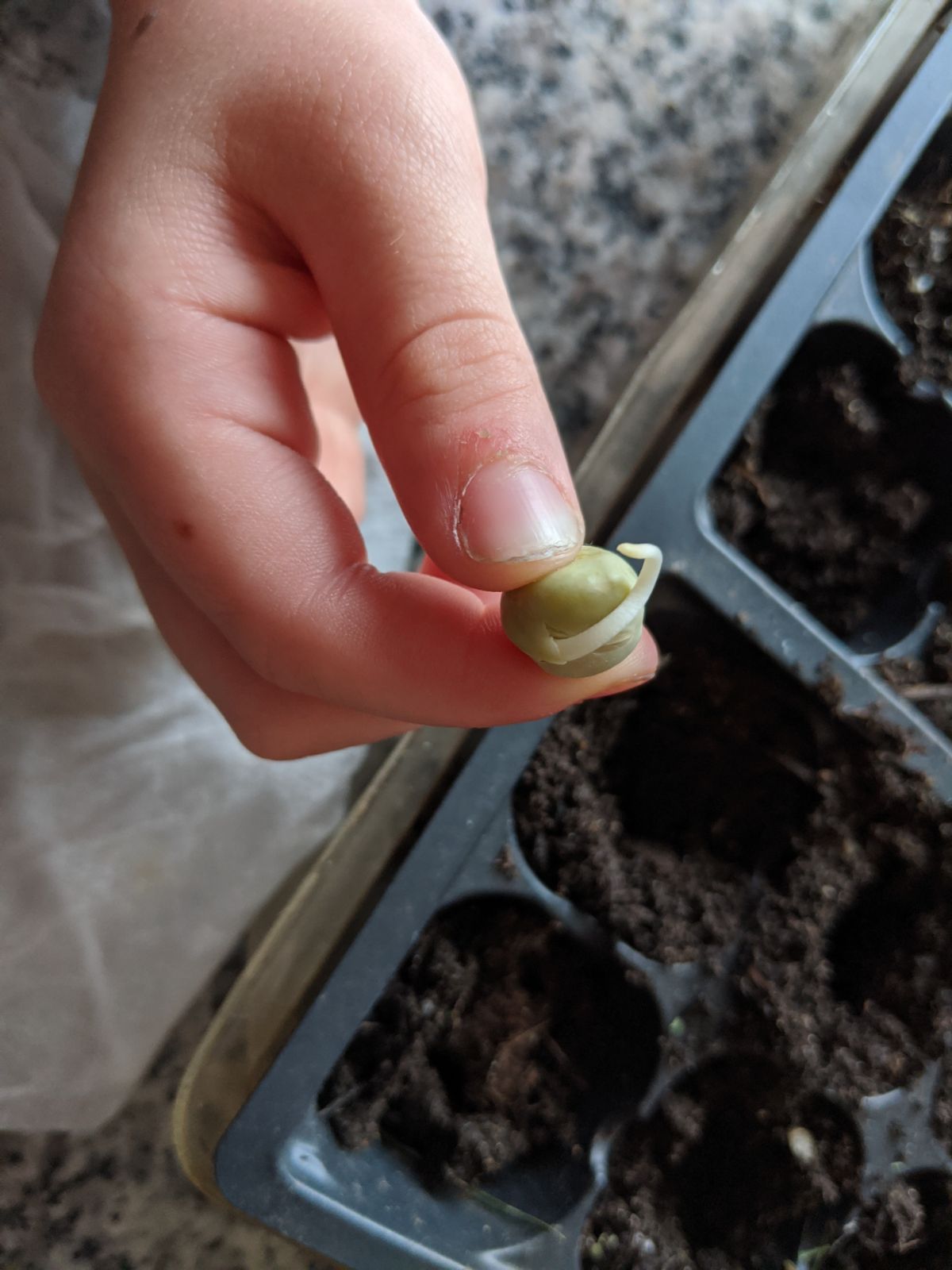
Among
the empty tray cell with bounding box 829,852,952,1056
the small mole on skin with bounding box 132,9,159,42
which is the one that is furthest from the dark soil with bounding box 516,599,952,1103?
the small mole on skin with bounding box 132,9,159,42

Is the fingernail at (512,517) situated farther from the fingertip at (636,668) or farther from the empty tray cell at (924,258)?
the empty tray cell at (924,258)

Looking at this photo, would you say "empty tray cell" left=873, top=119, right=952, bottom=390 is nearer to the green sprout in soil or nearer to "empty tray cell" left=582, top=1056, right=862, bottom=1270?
the green sprout in soil

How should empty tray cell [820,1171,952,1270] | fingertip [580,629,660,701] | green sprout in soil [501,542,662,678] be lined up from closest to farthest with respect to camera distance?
green sprout in soil [501,542,662,678], fingertip [580,629,660,701], empty tray cell [820,1171,952,1270]

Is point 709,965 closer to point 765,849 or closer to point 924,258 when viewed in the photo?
point 765,849

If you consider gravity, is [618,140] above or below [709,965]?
above

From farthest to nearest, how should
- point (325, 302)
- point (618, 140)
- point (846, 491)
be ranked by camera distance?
point (618, 140), point (846, 491), point (325, 302)

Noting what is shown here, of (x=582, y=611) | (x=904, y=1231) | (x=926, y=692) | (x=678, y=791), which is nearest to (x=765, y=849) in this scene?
(x=678, y=791)

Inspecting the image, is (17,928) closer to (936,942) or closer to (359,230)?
(359,230)
